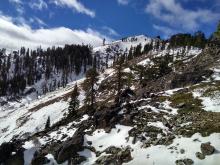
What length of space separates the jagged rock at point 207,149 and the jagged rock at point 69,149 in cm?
1754

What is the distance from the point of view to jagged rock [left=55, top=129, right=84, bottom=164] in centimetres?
4912

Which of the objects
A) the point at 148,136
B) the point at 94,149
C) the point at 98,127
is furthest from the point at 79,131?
the point at 148,136

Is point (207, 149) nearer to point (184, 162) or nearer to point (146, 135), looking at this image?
point (184, 162)

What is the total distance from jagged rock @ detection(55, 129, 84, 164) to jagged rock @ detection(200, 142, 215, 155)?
17.5 meters

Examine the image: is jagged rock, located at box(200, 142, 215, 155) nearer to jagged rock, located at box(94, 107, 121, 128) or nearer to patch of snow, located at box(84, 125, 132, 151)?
patch of snow, located at box(84, 125, 132, 151)

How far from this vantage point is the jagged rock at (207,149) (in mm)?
40291

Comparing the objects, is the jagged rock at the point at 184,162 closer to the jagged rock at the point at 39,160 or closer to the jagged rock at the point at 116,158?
the jagged rock at the point at 116,158

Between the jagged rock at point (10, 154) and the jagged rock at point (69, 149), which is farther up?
the jagged rock at point (69, 149)

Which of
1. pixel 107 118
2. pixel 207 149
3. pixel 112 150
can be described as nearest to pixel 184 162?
pixel 207 149

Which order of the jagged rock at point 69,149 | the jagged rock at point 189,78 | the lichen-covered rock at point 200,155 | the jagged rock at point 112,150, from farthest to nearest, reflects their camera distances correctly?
the jagged rock at point 189,78, the jagged rock at point 69,149, the jagged rock at point 112,150, the lichen-covered rock at point 200,155

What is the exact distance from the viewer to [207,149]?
40.7 meters

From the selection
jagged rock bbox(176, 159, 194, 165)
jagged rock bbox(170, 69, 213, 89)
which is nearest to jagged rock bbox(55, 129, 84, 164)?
jagged rock bbox(176, 159, 194, 165)

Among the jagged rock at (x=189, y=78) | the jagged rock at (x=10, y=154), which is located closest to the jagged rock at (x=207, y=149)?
the jagged rock at (x=10, y=154)

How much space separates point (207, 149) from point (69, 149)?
62.9 feet
